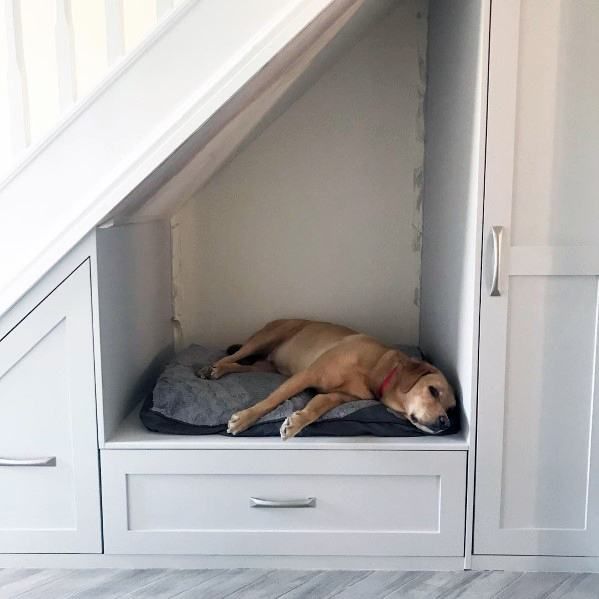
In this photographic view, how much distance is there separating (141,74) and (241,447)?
96 cm

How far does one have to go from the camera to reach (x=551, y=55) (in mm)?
1571

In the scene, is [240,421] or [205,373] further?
[205,373]

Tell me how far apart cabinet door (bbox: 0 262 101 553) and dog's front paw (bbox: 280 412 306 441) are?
0.50m

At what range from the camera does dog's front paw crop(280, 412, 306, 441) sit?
1.73m

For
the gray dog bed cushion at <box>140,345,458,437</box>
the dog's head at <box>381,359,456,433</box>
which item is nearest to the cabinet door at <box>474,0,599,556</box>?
the dog's head at <box>381,359,456,433</box>

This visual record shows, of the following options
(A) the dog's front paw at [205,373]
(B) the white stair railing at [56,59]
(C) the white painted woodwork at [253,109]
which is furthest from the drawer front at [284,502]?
(B) the white stair railing at [56,59]

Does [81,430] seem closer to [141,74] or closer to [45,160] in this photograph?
[45,160]

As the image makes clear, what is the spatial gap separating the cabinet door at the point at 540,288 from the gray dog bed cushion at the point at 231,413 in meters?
0.22

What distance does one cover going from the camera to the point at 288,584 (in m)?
1.69

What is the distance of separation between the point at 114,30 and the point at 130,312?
82 centimetres

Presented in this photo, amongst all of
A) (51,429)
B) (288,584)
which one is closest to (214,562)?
(288,584)

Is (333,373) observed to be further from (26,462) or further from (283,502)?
(26,462)

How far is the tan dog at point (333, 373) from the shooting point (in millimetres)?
1751

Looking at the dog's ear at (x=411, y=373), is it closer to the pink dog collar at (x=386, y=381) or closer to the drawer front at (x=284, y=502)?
the pink dog collar at (x=386, y=381)
